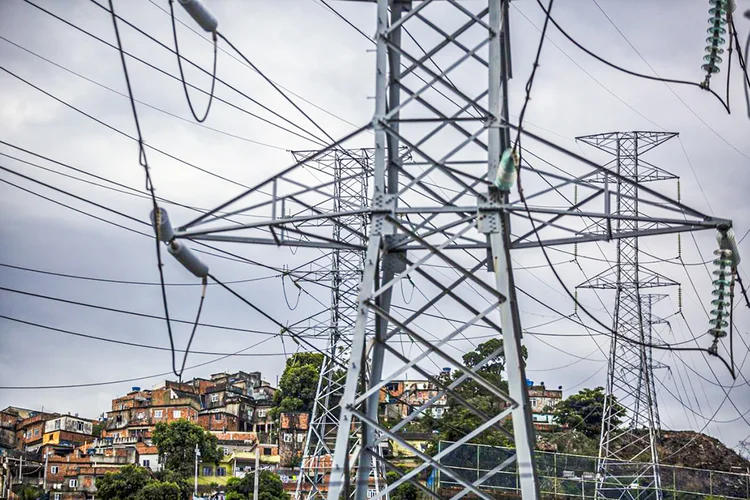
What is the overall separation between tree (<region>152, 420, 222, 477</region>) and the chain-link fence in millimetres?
53018

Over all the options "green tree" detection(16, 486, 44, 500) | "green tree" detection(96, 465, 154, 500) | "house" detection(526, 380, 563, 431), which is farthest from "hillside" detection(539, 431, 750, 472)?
"house" detection(526, 380, 563, 431)

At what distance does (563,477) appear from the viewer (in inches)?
1420

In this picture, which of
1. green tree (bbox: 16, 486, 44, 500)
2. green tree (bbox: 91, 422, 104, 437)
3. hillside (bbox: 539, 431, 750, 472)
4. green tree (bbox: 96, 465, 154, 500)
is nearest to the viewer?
hillside (bbox: 539, 431, 750, 472)

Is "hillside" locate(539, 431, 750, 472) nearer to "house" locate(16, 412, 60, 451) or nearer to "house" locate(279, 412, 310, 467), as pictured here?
"house" locate(279, 412, 310, 467)

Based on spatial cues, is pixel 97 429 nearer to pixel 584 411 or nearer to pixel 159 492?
pixel 159 492

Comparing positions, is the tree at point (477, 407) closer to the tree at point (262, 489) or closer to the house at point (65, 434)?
the tree at point (262, 489)

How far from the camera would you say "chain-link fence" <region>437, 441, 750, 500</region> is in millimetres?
34156

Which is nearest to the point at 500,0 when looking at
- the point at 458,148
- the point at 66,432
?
the point at 458,148

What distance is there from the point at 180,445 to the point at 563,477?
183 ft

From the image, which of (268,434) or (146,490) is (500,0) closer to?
(146,490)

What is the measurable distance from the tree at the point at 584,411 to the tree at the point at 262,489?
27.0 m

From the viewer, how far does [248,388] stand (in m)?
130

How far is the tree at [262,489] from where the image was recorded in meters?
68.4

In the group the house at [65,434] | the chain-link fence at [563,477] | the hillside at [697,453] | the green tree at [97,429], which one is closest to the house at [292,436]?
the house at [65,434]
